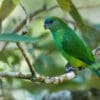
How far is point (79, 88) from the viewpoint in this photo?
1388mm

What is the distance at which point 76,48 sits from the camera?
899 mm

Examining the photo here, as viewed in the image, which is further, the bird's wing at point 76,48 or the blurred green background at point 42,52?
the blurred green background at point 42,52

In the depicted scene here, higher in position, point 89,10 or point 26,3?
point 26,3

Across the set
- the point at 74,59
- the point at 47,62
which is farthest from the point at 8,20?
the point at 74,59

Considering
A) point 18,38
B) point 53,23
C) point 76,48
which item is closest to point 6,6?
point 53,23

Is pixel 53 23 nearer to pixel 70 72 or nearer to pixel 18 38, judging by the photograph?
pixel 70 72

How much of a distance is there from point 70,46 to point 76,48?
3 centimetres

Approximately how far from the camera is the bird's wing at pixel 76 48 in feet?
2.93

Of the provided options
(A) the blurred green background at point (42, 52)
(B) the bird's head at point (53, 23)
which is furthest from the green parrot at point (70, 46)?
(A) the blurred green background at point (42, 52)

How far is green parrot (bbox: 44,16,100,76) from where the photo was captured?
0.90 meters

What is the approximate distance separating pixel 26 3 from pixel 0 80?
39 cm

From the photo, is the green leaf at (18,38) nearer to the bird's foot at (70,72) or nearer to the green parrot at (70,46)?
the bird's foot at (70,72)

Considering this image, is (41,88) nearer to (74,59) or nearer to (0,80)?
(0,80)

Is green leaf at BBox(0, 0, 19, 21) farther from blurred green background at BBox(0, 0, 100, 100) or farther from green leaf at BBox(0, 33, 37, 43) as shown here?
green leaf at BBox(0, 33, 37, 43)
